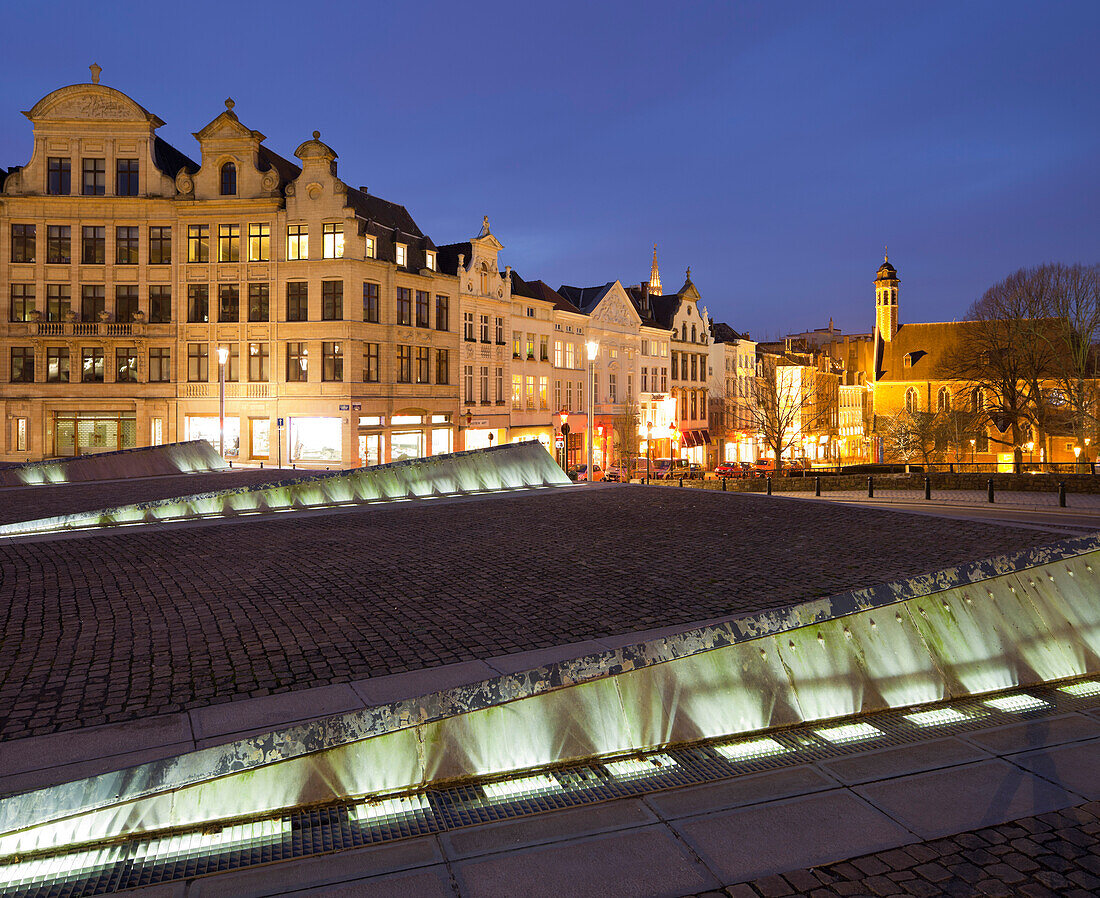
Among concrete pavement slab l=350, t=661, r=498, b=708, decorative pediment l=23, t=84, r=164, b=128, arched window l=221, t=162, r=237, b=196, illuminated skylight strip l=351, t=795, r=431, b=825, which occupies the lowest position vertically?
illuminated skylight strip l=351, t=795, r=431, b=825

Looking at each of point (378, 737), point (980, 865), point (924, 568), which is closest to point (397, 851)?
point (378, 737)

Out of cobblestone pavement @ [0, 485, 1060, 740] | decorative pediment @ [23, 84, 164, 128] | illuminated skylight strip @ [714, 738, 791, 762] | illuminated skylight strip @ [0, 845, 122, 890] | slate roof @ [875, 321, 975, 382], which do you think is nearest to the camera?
illuminated skylight strip @ [0, 845, 122, 890]

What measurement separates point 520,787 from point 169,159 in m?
50.4

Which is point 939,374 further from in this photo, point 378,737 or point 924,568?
point 378,737

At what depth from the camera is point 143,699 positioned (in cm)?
612

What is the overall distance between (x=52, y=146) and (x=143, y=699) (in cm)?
4733

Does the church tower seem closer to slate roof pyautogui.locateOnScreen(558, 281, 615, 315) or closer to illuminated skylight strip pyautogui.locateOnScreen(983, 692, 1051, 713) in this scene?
slate roof pyautogui.locateOnScreen(558, 281, 615, 315)

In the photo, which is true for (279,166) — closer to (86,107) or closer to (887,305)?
(86,107)

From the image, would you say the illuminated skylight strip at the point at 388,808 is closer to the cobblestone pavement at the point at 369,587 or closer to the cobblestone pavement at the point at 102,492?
the cobblestone pavement at the point at 369,587

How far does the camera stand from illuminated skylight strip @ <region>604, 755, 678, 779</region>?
15.9 feet

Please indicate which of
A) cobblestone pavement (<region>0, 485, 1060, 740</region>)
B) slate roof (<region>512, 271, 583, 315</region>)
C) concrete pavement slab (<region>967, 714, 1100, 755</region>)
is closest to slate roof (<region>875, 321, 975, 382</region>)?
slate roof (<region>512, 271, 583, 315</region>)

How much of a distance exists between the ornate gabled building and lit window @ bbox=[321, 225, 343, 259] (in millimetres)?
98

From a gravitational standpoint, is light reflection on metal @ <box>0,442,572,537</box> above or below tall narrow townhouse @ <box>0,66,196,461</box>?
below

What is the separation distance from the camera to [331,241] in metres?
43.5
